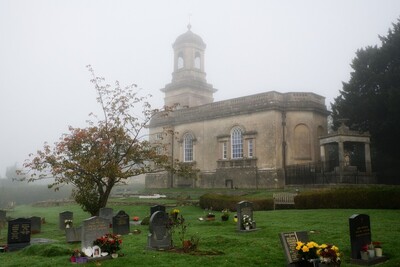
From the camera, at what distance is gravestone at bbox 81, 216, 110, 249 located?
1114cm

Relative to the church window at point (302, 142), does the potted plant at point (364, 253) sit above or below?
below

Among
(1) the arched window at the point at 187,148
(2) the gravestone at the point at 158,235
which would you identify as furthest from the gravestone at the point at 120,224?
(1) the arched window at the point at 187,148

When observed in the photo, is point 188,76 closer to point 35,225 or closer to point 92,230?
point 35,225

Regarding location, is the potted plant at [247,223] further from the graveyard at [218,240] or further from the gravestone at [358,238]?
the gravestone at [358,238]

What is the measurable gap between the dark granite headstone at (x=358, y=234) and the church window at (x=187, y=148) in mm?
27806

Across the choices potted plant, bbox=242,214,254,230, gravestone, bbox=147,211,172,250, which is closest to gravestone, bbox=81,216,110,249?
gravestone, bbox=147,211,172,250

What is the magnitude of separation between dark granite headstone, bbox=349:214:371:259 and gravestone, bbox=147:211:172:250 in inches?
216

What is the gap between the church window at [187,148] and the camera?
37.1 meters

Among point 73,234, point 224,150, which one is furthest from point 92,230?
point 224,150

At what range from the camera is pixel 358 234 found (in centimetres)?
951

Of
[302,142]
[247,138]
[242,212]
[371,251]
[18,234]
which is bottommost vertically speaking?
[18,234]

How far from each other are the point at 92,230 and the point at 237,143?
908 inches

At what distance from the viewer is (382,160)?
2961cm

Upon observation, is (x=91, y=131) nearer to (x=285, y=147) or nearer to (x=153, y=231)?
(x=153, y=231)
